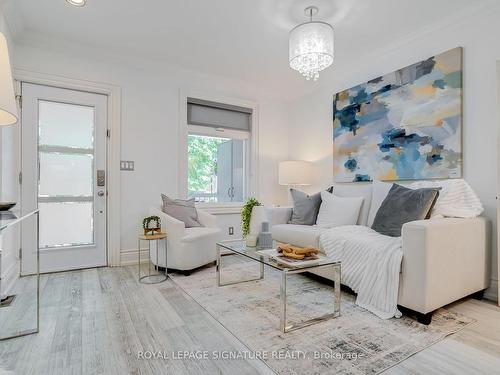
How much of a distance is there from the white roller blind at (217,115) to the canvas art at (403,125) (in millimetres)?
A: 1318

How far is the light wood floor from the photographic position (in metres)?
1.44

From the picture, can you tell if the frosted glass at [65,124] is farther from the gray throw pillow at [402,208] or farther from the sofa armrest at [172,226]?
the gray throw pillow at [402,208]

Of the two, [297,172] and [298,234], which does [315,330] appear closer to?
[298,234]

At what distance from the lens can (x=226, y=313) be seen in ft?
6.78

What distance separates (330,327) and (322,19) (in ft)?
8.36

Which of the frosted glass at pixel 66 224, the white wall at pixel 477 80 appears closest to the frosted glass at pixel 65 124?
the frosted glass at pixel 66 224

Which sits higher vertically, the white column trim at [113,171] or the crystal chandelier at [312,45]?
the crystal chandelier at [312,45]

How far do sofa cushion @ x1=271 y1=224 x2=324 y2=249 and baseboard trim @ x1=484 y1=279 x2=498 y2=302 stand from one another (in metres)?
1.39

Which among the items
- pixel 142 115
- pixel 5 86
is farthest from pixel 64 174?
pixel 5 86

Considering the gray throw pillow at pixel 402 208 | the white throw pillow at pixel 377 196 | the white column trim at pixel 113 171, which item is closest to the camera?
the gray throw pillow at pixel 402 208

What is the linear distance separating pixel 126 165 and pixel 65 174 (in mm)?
622

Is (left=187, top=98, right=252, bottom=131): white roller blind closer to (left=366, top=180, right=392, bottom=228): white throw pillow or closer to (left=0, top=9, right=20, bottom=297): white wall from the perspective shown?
(left=0, top=9, right=20, bottom=297): white wall

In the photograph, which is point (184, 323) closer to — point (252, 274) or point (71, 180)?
point (252, 274)

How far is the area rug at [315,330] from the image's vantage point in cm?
150
